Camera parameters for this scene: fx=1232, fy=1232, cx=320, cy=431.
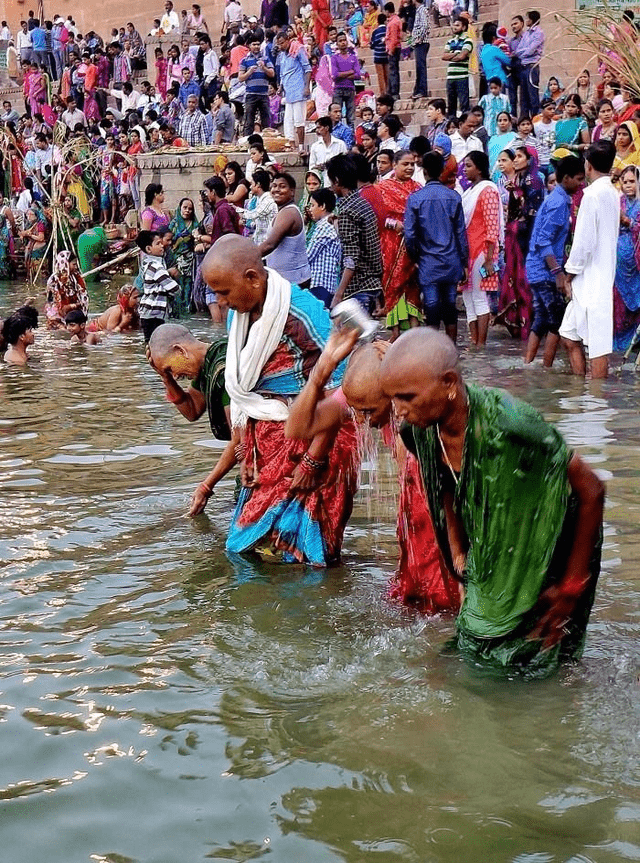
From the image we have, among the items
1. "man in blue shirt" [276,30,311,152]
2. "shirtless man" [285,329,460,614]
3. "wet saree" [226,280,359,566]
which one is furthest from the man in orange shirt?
"shirtless man" [285,329,460,614]

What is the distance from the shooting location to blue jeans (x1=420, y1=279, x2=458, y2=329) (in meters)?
10.1

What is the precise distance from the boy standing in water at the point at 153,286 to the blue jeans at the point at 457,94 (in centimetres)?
563

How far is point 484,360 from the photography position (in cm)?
1025

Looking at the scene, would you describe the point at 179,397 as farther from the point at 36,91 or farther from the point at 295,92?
the point at 36,91

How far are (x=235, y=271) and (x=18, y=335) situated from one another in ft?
23.1

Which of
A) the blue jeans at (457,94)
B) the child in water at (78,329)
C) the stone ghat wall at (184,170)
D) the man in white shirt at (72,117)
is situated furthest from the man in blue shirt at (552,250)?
the man in white shirt at (72,117)

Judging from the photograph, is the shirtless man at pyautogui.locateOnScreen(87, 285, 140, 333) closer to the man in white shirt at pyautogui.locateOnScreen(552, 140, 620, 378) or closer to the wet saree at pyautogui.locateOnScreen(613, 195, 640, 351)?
the wet saree at pyautogui.locateOnScreen(613, 195, 640, 351)

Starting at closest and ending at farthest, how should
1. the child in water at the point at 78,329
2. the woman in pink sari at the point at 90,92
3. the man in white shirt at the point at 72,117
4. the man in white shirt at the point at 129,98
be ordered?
1. the child in water at the point at 78,329
2. the man in white shirt at the point at 72,117
3. the man in white shirt at the point at 129,98
4. the woman in pink sari at the point at 90,92

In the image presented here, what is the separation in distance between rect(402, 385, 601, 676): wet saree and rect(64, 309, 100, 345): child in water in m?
9.82

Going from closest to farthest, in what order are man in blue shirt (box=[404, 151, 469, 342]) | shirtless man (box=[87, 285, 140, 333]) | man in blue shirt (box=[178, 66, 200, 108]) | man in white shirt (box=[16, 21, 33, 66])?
1. man in blue shirt (box=[404, 151, 469, 342])
2. shirtless man (box=[87, 285, 140, 333])
3. man in blue shirt (box=[178, 66, 200, 108])
4. man in white shirt (box=[16, 21, 33, 66])

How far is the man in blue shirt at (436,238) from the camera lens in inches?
390

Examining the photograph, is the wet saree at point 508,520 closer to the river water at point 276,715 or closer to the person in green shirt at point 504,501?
the person in green shirt at point 504,501

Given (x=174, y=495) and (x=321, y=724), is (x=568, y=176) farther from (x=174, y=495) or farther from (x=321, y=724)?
(x=321, y=724)

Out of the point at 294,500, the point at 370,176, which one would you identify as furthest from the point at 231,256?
the point at 370,176
